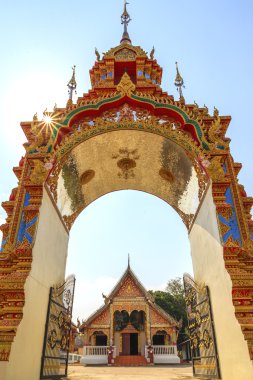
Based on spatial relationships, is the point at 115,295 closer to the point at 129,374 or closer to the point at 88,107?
the point at 129,374

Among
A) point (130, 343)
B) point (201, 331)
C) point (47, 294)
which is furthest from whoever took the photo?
point (130, 343)

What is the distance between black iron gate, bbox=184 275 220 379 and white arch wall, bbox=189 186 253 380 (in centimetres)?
19

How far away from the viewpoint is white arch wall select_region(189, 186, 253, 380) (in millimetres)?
4914

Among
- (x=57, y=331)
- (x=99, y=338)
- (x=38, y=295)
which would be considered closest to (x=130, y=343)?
(x=99, y=338)

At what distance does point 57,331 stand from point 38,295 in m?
1.74

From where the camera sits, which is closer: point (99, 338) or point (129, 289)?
point (129, 289)

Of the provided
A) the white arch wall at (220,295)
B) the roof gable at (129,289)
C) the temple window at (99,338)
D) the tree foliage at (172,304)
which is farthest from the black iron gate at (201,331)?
the tree foliage at (172,304)

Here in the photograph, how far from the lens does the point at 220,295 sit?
5.69 m

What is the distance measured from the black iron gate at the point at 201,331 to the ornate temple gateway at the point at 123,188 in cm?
21

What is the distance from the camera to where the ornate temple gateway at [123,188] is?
5.06 meters

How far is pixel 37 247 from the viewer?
5.81 metres

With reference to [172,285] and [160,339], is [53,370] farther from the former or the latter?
[172,285]

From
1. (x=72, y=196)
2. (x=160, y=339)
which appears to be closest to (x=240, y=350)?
(x=72, y=196)

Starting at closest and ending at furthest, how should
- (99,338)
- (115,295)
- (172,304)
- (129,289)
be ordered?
(115,295), (129,289), (99,338), (172,304)
